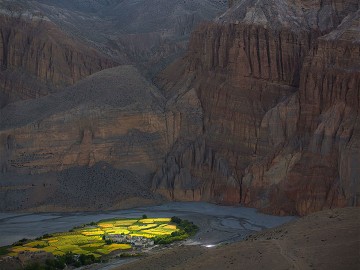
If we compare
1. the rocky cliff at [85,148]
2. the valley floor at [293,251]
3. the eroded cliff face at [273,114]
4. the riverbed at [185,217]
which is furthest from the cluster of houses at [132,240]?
the rocky cliff at [85,148]

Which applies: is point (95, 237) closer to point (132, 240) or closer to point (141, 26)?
point (132, 240)

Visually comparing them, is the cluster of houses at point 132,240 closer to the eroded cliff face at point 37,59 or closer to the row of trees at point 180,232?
the row of trees at point 180,232

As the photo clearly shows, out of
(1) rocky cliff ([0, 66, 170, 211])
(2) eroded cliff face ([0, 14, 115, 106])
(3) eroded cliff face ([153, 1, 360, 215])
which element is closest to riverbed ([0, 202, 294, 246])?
(3) eroded cliff face ([153, 1, 360, 215])

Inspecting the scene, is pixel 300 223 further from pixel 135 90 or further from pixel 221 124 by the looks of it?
pixel 135 90

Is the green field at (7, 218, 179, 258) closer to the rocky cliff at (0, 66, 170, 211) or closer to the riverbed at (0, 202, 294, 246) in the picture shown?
the riverbed at (0, 202, 294, 246)

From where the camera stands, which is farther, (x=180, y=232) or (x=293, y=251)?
(x=180, y=232)

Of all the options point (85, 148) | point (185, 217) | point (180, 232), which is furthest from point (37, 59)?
point (180, 232)
